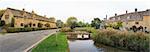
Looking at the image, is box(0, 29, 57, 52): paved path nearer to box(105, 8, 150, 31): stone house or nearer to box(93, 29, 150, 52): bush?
box(93, 29, 150, 52): bush

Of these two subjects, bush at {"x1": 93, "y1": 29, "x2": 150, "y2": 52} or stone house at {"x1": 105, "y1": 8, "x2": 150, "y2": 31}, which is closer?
bush at {"x1": 93, "y1": 29, "x2": 150, "y2": 52}

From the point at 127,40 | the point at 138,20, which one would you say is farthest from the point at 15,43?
the point at 138,20

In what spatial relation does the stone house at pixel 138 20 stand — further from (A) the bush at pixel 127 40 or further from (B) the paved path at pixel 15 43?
(A) the bush at pixel 127 40

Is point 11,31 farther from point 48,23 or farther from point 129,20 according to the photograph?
point 48,23

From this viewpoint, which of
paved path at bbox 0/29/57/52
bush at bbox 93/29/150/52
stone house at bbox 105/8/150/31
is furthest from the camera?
stone house at bbox 105/8/150/31

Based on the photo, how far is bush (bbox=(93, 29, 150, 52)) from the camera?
49.4 ft

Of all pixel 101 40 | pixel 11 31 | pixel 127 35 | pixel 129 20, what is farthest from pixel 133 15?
pixel 127 35

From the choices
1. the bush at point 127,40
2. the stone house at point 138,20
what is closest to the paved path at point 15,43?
the bush at point 127,40

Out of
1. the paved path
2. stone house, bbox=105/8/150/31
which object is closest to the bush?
the paved path

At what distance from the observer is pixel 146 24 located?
186 ft

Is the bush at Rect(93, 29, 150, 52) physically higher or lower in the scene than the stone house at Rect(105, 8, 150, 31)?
lower

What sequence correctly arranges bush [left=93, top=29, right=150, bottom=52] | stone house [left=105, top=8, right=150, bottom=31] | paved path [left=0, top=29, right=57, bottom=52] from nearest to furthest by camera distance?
1. bush [left=93, top=29, right=150, bottom=52]
2. paved path [left=0, top=29, right=57, bottom=52]
3. stone house [left=105, top=8, right=150, bottom=31]

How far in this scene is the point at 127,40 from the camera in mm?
16906

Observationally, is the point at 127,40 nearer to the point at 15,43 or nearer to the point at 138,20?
the point at 15,43
